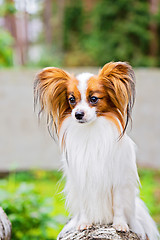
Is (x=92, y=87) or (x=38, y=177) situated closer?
(x=92, y=87)

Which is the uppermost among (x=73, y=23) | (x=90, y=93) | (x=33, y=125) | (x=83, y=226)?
(x=90, y=93)

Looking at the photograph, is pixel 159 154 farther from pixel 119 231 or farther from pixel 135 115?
pixel 119 231

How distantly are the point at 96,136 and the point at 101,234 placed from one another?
28.1 inches

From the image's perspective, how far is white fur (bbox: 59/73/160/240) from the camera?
94.8 inches

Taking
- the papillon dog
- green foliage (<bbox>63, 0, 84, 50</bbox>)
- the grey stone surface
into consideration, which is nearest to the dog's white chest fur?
the papillon dog

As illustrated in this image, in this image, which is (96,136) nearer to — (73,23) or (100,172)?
(100,172)

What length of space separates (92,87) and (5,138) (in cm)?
466

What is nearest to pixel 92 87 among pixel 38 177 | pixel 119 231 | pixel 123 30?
pixel 119 231

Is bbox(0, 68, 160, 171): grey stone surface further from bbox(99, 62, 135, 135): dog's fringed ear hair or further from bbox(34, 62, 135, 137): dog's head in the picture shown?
bbox(99, 62, 135, 135): dog's fringed ear hair

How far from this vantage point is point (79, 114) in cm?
227

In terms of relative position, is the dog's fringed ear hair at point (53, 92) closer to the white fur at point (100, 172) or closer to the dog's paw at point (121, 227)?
the white fur at point (100, 172)

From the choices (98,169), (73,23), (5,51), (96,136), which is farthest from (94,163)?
(73,23)

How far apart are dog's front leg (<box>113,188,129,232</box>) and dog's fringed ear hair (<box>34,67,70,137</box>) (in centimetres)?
66

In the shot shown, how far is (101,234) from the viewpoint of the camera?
2.49 m
